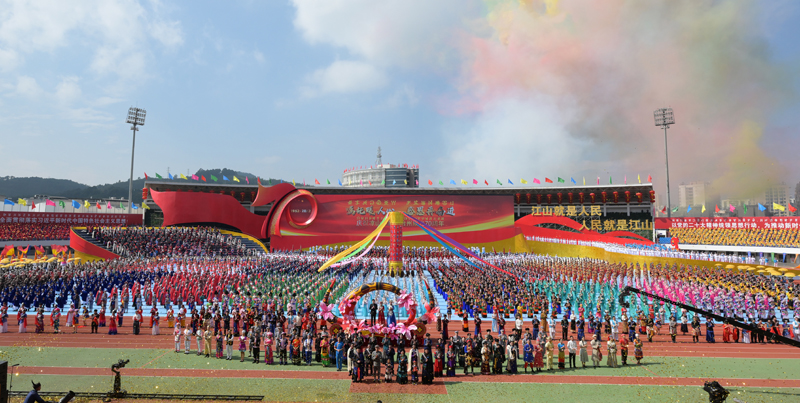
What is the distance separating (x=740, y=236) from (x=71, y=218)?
2776 inches

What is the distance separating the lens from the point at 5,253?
108 feet

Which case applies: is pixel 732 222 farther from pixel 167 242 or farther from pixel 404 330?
pixel 167 242

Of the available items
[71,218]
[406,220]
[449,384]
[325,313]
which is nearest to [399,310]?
[325,313]

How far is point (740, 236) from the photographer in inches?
1602

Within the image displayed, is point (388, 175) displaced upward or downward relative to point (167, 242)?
upward

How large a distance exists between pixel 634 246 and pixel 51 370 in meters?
36.8

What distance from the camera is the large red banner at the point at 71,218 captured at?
43.6 meters

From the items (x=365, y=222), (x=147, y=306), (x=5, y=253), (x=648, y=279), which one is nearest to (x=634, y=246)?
(x=648, y=279)

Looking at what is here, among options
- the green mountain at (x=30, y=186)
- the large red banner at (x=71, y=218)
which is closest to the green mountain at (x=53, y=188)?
the green mountain at (x=30, y=186)

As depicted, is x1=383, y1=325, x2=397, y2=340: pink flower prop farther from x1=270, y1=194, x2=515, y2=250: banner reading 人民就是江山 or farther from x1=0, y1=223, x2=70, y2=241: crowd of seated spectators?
x1=0, y1=223, x2=70, y2=241: crowd of seated spectators

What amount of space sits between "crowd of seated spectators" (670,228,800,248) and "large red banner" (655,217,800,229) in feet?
1.81

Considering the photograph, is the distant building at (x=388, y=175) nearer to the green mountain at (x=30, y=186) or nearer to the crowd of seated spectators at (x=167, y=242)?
the crowd of seated spectators at (x=167, y=242)

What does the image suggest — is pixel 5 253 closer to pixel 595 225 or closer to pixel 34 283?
pixel 34 283

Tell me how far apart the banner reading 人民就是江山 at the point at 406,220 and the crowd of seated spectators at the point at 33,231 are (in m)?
23.1
